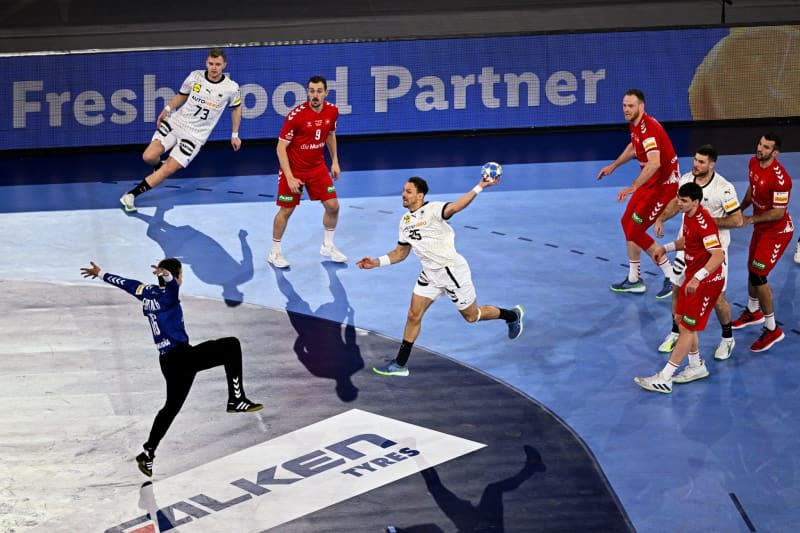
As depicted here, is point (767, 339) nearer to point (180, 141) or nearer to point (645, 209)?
point (645, 209)

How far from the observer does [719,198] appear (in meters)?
11.6

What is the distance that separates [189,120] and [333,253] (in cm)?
330

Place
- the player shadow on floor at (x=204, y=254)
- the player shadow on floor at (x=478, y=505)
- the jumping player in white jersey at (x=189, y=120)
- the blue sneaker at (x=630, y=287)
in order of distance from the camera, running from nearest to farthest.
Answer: the player shadow on floor at (x=478, y=505), the blue sneaker at (x=630, y=287), the player shadow on floor at (x=204, y=254), the jumping player in white jersey at (x=189, y=120)

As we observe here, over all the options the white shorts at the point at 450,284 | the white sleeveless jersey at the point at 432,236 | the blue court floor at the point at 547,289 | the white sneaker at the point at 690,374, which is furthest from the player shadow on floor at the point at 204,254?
the white sneaker at the point at 690,374

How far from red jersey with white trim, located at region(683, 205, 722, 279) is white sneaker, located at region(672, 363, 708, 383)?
1.03 meters

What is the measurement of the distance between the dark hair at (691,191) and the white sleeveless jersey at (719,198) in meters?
0.80

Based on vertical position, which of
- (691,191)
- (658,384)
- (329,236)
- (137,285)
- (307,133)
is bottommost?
(658,384)

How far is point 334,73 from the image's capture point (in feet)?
63.3

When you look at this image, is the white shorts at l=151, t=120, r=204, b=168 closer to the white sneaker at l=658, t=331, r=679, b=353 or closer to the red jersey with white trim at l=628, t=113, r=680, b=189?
the red jersey with white trim at l=628, t=113, r=680, b=189

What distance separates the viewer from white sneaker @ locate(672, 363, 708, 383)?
451 inches

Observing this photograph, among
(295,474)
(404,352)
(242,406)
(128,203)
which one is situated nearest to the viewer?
(295,474)

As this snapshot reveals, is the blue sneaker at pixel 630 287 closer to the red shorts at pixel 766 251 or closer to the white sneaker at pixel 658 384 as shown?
the red shorts at pixel 766 251

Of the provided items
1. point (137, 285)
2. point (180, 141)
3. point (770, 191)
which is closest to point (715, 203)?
point (770, 191)

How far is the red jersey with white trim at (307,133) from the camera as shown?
46.0 feet
